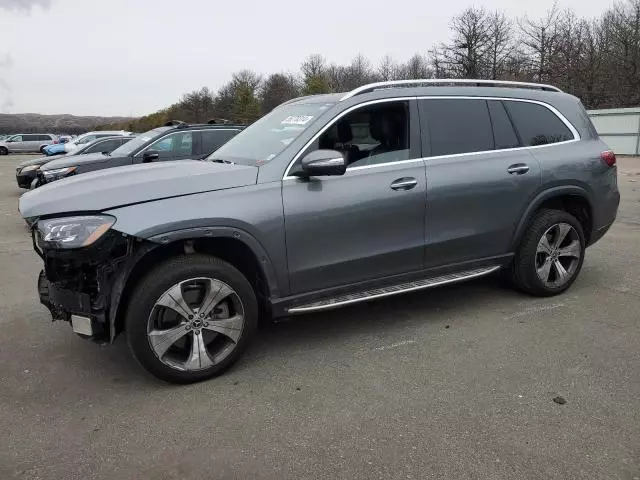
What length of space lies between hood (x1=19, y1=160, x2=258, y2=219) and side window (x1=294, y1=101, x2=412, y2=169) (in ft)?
2.32

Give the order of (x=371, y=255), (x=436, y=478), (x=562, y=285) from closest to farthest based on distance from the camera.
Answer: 1. (x=436, y=478)
2. (x=371, y=255)
3. (x=562, y=285)

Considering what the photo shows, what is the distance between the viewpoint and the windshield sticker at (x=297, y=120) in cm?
407

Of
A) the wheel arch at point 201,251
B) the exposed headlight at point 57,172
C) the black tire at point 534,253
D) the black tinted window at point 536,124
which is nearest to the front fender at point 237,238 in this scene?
the wheel arch at point 201,251

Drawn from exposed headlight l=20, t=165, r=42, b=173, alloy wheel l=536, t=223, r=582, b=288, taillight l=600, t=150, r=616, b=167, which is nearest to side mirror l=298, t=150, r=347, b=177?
alloy wheel l=536, t=223, r=582, b=288

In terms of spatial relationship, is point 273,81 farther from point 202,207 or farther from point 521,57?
point 202,207

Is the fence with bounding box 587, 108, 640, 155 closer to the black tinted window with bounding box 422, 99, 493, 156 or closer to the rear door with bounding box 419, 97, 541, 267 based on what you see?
the rear door with bounding box 419, 97, 541, 267

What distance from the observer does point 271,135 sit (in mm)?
4348

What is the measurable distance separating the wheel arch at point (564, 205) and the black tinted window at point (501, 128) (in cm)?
52

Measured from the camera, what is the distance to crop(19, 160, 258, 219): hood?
3301mm

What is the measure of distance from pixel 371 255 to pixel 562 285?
2167 mm

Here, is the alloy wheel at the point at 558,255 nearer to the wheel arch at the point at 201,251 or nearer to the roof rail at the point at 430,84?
the roof rail at the point at 430,84

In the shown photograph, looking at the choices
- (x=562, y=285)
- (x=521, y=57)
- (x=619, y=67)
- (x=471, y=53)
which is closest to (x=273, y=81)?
(x=471, y=53)

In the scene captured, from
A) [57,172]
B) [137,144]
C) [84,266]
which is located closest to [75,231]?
[84,266]

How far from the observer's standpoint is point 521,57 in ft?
132
